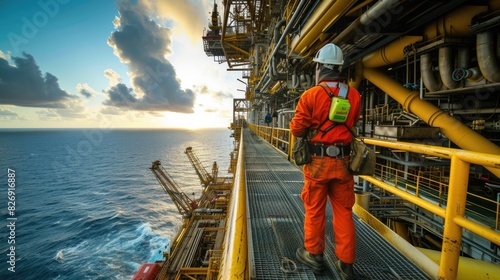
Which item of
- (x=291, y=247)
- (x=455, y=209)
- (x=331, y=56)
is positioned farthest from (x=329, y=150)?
(x=291, y=247)

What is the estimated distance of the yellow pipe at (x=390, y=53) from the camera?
227 inches

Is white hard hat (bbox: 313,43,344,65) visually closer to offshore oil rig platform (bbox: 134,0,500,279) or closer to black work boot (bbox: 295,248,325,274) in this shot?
offshore oil rig platform (bbox: 134,0,500,279)

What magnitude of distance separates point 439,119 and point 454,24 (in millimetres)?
2441

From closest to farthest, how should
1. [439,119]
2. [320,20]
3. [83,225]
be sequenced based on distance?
1. [320,20]
2. [439,119]
3. [83,225]

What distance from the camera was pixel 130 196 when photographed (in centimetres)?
3344

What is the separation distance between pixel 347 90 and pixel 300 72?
787cm

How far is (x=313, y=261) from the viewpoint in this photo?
198 centimetres

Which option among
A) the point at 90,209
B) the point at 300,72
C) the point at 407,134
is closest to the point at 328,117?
the point at 407,134

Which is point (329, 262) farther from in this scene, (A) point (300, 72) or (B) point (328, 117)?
(A) point (300, 72)

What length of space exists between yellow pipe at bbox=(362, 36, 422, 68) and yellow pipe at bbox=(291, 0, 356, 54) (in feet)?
7.41

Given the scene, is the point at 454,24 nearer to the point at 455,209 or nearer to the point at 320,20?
the point at 320,20

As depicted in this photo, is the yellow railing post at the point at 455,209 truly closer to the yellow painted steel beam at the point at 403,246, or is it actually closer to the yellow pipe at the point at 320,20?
the yellow painted steel beam at the point at 403,246

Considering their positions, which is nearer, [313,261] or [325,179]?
[325,179]

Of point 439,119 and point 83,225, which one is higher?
point 439,119
